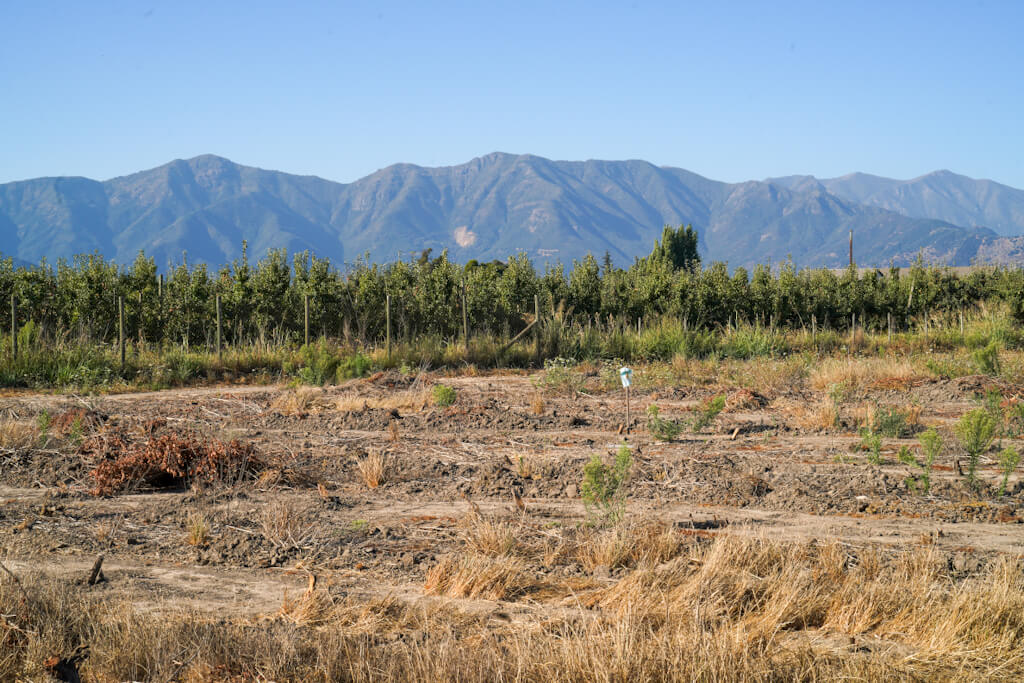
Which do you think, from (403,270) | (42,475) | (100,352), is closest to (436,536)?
(42,475)

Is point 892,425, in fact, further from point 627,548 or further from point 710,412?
point 627,548

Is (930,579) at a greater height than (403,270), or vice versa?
(403,270)

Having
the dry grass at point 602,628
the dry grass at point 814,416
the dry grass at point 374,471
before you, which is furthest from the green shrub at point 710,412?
the dry grass at point 602,628

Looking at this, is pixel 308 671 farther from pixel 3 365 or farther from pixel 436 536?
pixel 3 365

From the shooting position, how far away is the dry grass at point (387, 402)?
11125 millimetres

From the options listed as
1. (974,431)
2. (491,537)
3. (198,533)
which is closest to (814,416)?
(974,431)

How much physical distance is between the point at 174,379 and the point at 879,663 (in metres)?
14.8

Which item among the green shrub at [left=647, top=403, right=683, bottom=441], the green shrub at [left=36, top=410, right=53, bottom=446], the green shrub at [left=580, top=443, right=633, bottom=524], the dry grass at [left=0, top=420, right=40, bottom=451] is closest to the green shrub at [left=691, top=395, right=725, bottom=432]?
the green shrub at [left=647, top=403, right=683, bottom=441]

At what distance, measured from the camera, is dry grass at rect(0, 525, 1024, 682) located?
3.60 m

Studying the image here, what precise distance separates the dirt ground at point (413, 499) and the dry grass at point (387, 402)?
1.45ft

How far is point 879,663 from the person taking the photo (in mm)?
3676

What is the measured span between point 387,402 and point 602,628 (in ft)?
26.9

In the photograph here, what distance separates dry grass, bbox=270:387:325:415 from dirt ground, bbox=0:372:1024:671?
0.12m

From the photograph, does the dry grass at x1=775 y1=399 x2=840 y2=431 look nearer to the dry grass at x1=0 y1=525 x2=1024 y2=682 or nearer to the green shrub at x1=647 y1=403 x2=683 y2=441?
the green shrub at x1=647 y1=403 x2=683 y2=441
